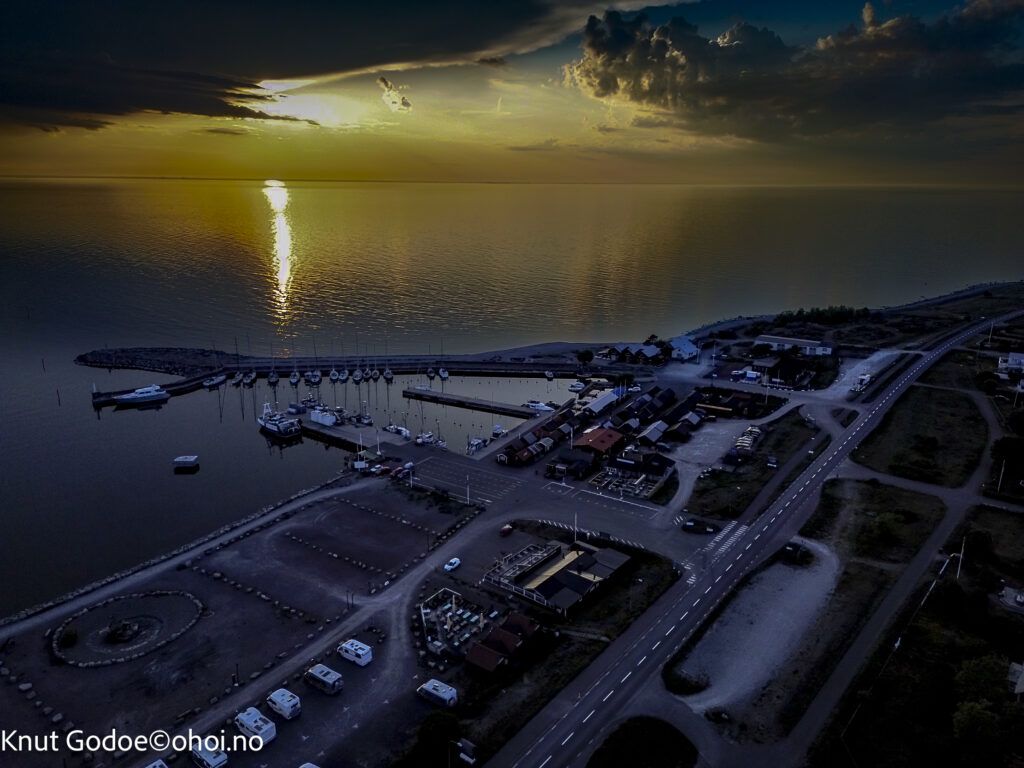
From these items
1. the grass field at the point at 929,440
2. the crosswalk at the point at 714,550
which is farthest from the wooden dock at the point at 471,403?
the grass field at the point at 929,440

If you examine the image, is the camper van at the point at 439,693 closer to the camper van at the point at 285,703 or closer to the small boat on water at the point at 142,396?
the camper van at the point at 285,703

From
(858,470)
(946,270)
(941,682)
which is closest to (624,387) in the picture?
(858,470)

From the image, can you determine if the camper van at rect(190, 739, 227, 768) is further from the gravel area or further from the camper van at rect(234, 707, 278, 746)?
the gravel area

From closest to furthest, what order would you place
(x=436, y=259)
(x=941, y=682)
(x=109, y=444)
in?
(x=941, y=682), (x=109, y=444), (x=436, y=259)

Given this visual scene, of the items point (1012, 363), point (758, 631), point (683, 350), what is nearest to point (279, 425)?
point (758, 631)

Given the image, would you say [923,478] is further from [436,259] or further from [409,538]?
[436,259]

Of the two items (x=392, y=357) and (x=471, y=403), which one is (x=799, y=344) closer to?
(x=471, y=403)

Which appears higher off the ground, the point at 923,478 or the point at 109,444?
the point at 923,478
